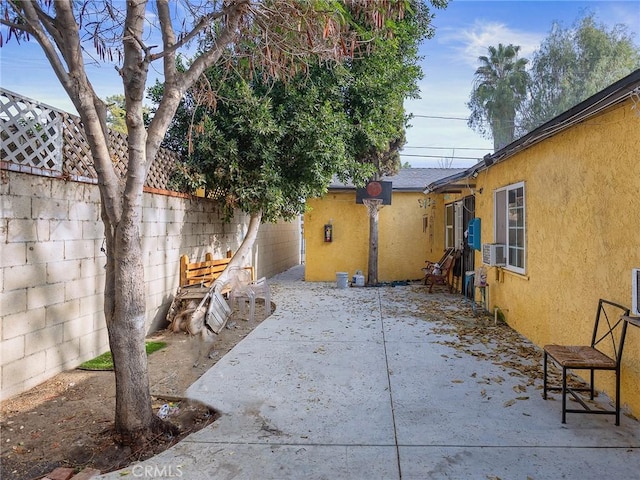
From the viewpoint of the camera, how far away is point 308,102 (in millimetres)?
7758

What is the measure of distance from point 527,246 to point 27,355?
21.0 feet

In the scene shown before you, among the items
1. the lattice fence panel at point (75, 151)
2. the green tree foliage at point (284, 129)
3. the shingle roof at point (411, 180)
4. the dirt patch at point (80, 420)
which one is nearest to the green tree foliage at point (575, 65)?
the shingle roof at point (411, 180)

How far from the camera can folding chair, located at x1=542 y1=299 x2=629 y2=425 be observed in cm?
320

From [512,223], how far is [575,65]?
23.0m

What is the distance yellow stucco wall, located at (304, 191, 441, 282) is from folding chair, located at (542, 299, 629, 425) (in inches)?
333

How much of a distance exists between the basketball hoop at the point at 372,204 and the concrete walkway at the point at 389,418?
573 centimetres

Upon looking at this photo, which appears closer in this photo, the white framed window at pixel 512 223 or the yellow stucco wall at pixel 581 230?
the yellow stucco wall at pixel 581 230

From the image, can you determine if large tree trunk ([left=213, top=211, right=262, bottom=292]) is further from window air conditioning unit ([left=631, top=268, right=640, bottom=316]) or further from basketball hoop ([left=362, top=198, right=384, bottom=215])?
window air conditioning unit ([left=631, top=268, right=640, bottom=316])

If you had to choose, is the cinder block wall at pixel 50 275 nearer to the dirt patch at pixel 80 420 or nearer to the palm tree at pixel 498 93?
the dirt patch at pixel 80 420

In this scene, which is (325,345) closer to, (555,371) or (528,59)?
(555,371)

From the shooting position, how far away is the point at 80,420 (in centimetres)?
341

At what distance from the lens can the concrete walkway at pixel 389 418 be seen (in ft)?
8.92

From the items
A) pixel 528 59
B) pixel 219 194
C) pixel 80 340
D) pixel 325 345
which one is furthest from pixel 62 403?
pixel 528 59

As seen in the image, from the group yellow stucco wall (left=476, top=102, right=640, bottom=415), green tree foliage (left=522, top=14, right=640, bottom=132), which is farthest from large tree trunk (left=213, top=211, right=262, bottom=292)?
green tree foliage (left=522, top=14, right=640, bottom=132)
